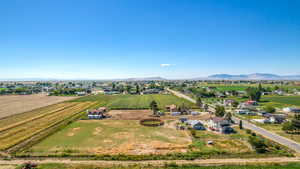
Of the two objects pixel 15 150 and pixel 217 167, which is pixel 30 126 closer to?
pixel 15 150

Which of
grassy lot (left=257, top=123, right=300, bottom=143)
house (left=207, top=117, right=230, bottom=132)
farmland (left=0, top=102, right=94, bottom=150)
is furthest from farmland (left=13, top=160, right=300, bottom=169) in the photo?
farmland (left=0, top=102, right=94, bottom=150)

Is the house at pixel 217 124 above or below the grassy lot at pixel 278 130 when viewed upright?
above

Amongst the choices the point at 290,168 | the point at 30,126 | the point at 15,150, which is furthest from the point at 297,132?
the point at 30,126

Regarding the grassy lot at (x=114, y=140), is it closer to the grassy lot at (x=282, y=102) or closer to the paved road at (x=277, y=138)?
the paved road at (x=277, y=138)

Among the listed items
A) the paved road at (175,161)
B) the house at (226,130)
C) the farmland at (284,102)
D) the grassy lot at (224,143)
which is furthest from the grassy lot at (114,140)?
the farmland at (284,102)

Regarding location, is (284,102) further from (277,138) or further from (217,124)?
(217,124)

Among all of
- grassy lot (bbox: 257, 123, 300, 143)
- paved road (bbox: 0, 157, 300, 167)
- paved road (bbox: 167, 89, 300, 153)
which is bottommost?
paved road (bbox: 0, 157, 300, 167)

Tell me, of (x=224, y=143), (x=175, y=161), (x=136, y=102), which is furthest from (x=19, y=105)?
(x=224, y=143)

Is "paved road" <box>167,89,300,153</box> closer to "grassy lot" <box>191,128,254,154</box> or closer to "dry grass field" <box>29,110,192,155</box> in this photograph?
"grassy lot" <box>191,128,254,154</box>
